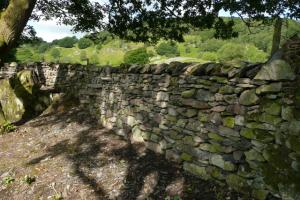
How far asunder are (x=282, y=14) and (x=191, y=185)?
572 centimetres

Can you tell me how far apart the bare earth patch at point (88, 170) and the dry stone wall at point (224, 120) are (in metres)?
0.31

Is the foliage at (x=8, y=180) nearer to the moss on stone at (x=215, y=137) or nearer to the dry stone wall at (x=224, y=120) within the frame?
the dry stone wall at (x=224, y=120)

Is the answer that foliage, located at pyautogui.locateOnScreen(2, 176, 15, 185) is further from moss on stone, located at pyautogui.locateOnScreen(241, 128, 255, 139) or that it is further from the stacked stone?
moss on stone, located at pyautogui.locateOnScreen(241, 128, 255, 139)

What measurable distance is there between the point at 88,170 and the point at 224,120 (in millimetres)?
2732

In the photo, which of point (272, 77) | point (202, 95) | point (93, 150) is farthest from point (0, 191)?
point (272, 77)

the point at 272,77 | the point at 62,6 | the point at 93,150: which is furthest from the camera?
the point at 62,6

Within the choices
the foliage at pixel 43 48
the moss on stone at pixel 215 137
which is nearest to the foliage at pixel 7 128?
the moss on stone at pixel 215 137

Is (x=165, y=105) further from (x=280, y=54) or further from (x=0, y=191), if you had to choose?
(x=0, y=191)

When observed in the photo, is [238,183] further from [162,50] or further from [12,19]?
[162,50]

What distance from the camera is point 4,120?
9.52 meters

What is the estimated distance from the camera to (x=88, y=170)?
19.8 feet

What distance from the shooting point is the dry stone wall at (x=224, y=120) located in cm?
407

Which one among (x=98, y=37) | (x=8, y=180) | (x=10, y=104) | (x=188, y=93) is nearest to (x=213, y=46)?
(x=98, y=37)

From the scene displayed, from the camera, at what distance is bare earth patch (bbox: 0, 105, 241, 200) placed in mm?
5117
